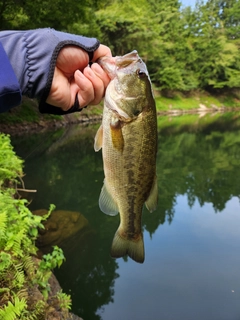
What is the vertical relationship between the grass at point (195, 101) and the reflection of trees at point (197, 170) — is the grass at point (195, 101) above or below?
below

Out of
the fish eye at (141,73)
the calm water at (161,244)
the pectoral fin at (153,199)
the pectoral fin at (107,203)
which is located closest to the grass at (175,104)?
the calm water at (161,244)

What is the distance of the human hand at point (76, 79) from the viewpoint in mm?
2107

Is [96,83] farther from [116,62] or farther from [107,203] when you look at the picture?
[107,203]

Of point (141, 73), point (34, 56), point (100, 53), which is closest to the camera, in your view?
point (34, 56)

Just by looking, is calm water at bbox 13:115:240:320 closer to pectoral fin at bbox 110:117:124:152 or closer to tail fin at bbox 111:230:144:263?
tail fin at bbox 111:230:144:263

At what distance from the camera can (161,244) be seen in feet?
26.0

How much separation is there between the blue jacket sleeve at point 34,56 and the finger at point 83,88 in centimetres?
19

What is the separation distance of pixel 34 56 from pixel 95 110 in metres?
27.2

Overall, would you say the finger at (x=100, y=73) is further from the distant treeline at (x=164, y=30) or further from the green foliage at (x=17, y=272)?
the distant treeline at (x=164, y=30)

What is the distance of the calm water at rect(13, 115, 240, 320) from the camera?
5.90 metres

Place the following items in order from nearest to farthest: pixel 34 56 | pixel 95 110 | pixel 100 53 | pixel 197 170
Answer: pixel 34 56, pixel 100 53, pixel 197 170, pixel 95 110

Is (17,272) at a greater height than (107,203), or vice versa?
(107,203)

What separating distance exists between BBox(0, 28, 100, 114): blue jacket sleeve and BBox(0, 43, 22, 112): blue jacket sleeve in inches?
2.8

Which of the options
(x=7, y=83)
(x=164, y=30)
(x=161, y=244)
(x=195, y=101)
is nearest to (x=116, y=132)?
(x=7, y=83)
